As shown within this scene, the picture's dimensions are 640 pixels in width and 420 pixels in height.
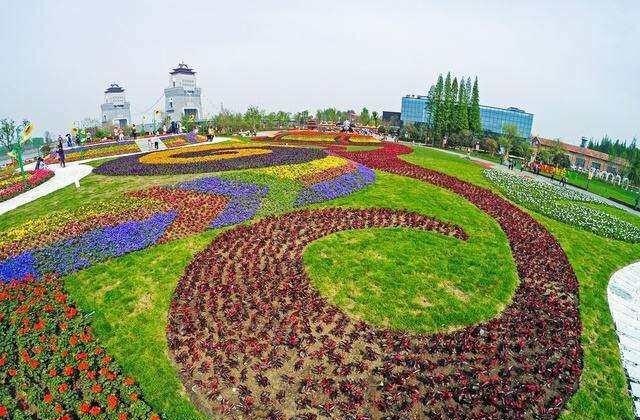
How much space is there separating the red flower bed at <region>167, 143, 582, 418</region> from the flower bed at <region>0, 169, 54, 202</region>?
15.1m

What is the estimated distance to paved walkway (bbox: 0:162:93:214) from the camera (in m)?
19.9

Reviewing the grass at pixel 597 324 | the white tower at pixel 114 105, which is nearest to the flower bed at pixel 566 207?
the grass at pixel 597 324

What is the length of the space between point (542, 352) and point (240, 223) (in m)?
10.8

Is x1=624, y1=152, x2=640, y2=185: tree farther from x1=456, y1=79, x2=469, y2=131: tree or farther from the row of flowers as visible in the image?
the row of flowers

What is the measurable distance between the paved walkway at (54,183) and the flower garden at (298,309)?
1.45 m

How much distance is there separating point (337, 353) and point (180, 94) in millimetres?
166196

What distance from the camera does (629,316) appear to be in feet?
40.7

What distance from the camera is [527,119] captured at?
13800 cm

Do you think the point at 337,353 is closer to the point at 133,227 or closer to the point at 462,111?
the point at 133,227

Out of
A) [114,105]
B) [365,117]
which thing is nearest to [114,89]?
[114,105]

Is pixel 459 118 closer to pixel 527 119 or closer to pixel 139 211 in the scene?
pixel 139 211

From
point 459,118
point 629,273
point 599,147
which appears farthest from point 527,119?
point 629,273

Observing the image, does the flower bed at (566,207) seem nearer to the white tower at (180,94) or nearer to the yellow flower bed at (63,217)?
the yellow flower bed at (63,217)

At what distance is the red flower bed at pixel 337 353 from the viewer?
7965mm
